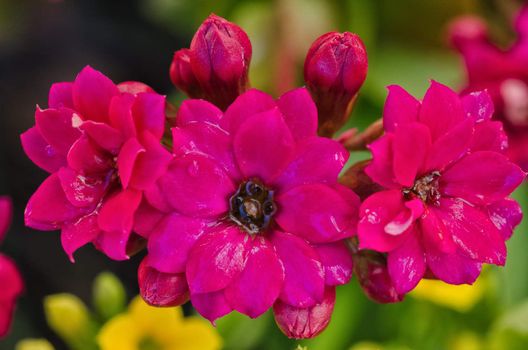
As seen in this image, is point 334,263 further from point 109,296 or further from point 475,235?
point 109,296

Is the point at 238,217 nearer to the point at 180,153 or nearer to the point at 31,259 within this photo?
the point at 180,153

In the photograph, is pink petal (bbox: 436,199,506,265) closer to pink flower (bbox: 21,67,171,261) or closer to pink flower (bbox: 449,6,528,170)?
pink flower (bbox: 21,67,171,261)

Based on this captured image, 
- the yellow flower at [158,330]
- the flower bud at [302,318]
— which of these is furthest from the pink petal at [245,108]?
the yellow flower at [158,330]

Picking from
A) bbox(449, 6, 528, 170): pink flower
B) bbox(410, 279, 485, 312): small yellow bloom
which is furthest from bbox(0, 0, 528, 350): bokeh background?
bbox(449, 6, 528, 170): pink flower

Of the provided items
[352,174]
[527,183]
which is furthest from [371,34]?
[352,174]

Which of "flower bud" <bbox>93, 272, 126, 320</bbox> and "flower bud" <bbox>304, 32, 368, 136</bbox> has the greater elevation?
"flower bud" <bbox>304, 32, 368, 136</bbox>

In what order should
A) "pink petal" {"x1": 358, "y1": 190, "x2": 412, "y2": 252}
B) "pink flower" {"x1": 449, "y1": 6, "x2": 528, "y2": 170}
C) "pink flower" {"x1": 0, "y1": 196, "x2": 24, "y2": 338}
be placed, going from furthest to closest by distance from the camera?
"pink flower" {"x1": 449, "y1": 6, "x2": 528, "y2": 170}
"pink flower" {"x1": 0, "y1": 196, "x2": 24, "y2": 338}
"pink petal" {"x1": 358, "y1": 190, "x2": 412, "y2": 252}
